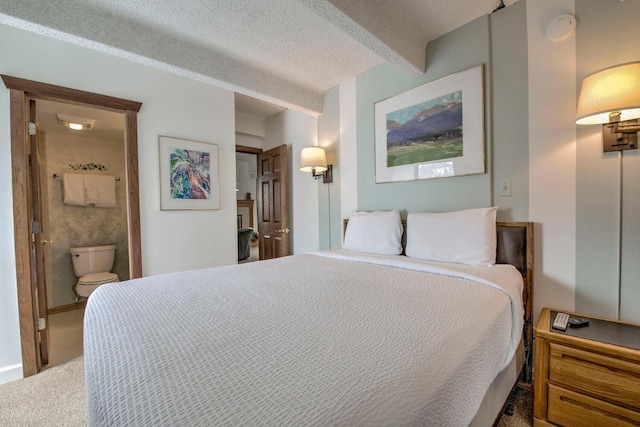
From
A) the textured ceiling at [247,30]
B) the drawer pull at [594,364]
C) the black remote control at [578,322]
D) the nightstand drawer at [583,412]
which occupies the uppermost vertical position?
the textured ceiling at [247,30]

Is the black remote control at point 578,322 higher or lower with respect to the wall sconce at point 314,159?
lower

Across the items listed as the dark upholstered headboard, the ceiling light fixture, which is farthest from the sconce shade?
the ceiling light fixture

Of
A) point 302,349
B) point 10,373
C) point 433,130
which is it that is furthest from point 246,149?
point 302,349

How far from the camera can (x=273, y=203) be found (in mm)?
3818

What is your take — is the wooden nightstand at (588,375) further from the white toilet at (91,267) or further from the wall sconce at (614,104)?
the white toilet at (91,267)

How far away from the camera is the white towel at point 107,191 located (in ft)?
11.5

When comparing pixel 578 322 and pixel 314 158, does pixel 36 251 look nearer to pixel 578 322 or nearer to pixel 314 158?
pixel 314 158

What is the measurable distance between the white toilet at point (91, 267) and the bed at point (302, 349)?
2.42 meters

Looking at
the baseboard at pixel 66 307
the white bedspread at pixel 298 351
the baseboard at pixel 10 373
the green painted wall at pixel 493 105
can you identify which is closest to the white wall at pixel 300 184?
the green painted wall at pixel 493 105

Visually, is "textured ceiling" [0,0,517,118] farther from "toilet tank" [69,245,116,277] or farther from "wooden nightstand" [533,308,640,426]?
"toilet tank" [69,245,116,277]

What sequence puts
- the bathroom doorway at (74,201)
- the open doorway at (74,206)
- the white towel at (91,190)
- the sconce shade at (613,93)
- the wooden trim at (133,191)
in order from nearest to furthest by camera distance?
the sconce shade at (613,93) → the wooden trim at (133,191) → the open doorway at (74,206) → the bathroom doorway at (74,201) → the white towel at (91,190)

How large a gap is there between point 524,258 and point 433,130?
1.19 meters

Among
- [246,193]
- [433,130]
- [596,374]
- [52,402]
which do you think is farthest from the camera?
[246,193]

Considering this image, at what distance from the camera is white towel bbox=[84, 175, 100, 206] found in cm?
336
